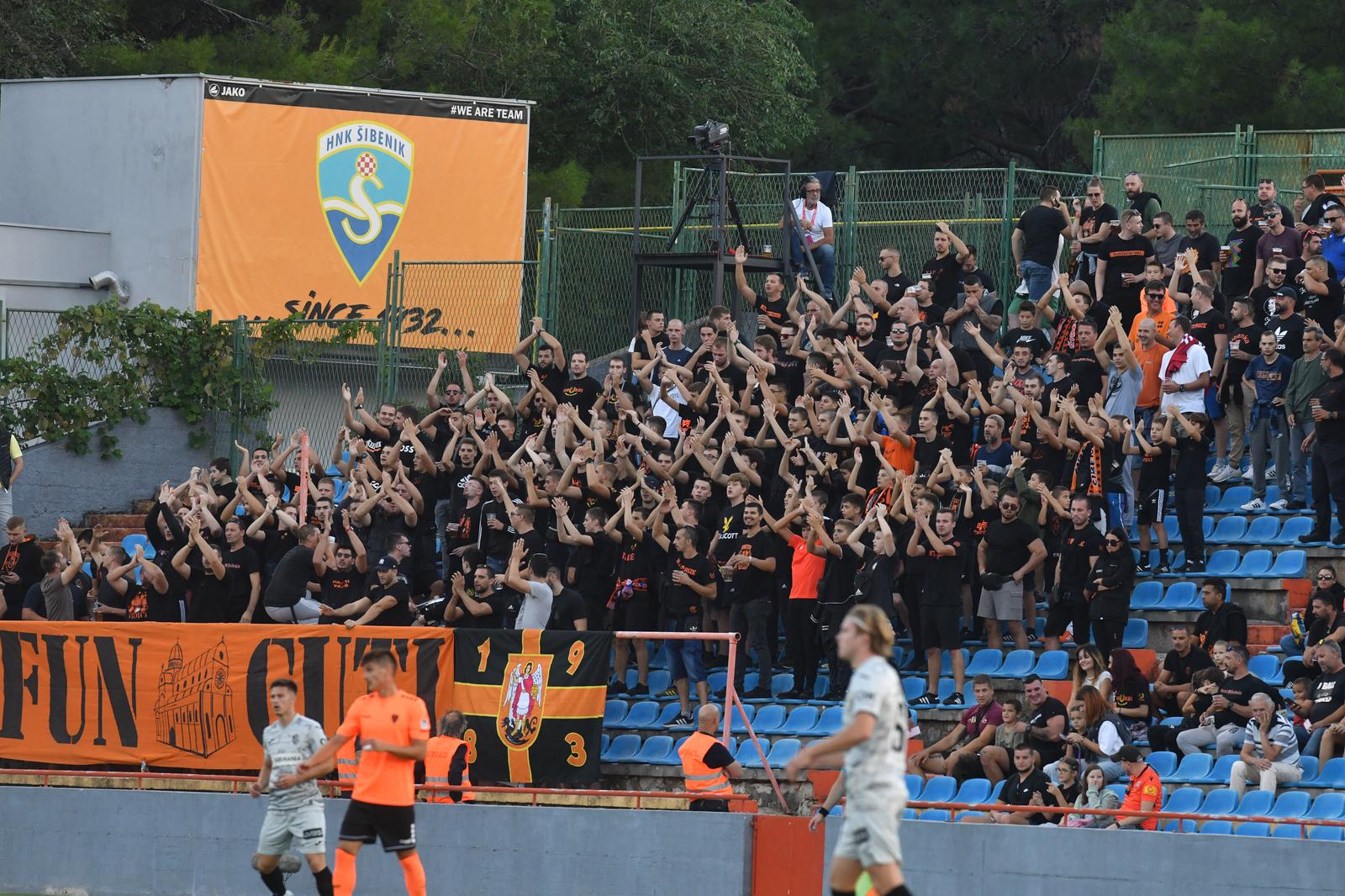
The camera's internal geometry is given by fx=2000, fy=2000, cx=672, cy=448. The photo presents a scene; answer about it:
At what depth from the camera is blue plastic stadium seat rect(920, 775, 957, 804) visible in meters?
16.3

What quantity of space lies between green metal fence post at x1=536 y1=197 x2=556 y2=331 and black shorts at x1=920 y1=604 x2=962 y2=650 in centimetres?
904

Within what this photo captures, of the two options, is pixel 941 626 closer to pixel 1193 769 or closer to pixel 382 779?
pixel 1193 769

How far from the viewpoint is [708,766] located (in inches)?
626

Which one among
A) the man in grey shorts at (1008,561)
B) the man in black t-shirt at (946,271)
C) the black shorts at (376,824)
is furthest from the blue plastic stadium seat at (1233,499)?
the black shorts at (376,824)

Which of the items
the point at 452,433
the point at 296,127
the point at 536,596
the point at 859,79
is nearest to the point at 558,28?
the point at 859,79

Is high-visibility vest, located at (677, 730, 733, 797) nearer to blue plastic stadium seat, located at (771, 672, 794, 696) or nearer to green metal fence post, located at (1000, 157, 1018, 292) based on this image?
blue plastic stadium seat, located at (771, 672, 794, 696)

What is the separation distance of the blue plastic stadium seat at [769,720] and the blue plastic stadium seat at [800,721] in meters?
0.04

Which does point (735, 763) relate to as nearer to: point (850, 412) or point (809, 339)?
point (850, 412)

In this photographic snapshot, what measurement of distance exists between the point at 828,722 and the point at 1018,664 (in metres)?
1.77

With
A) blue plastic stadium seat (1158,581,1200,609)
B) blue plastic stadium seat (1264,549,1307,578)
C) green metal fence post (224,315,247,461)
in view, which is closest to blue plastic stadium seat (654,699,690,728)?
blue plastic stadium seat (1158,581,1200,609)

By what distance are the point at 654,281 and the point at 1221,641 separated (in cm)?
1277

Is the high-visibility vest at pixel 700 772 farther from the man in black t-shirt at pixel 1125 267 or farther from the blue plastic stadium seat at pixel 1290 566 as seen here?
the man in black t-shirt at pixel 1125 267

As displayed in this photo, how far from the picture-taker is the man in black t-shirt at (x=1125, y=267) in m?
21.1

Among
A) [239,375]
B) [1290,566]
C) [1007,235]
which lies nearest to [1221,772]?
[1290,566]
